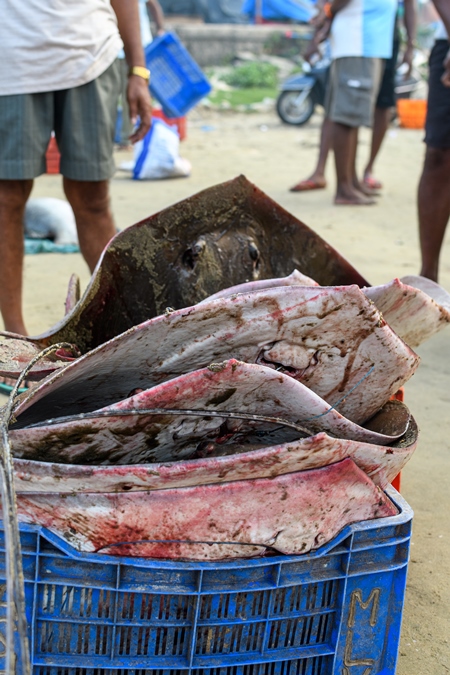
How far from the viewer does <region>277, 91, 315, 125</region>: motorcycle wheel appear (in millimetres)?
11430

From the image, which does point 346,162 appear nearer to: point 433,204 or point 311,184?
point 311,184

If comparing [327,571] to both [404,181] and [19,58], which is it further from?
[404,181]

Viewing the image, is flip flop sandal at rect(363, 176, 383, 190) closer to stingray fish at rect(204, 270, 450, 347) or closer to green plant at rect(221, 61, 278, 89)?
stingray fish at rect(204, 270, 450, 347)

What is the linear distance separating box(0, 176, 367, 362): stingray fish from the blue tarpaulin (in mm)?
21300

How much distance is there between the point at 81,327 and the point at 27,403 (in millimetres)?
600

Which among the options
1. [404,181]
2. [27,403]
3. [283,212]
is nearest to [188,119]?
[404,181]

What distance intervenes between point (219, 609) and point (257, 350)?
1.51 ft

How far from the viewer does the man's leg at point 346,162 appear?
605cm

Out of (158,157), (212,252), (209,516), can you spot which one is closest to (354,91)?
(158,157)

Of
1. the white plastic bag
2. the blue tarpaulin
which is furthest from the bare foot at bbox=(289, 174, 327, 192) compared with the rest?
the blue tarpaulin

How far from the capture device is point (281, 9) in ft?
71.4

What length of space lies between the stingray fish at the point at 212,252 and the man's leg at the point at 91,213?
1.01 m

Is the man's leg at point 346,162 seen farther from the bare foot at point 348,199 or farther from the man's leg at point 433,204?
the man's leg at point 433,204

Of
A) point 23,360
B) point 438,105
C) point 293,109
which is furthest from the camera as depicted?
point 293,109
